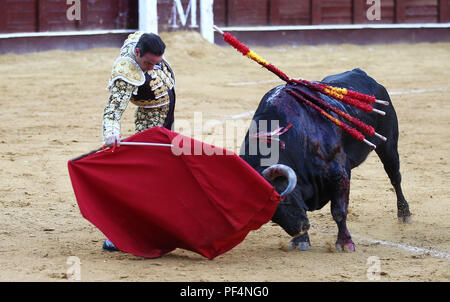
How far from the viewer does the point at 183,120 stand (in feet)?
24.8

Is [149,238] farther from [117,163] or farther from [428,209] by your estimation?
[428,209]

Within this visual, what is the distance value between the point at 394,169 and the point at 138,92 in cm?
173

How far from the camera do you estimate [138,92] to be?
396 centimetres

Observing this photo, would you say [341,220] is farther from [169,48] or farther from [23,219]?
[169,48]

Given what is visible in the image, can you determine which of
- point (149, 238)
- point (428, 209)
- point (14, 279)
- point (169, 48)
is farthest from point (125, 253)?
point (169, 48)

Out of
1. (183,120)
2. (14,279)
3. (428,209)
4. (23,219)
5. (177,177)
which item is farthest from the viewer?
(183,120)

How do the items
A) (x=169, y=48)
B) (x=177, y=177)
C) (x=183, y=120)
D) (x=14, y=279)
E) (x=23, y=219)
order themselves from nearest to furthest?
(x=14, y=279), (x=177, y=177), (x=23, y=219), (x=183, y=120), (x=169, y=48)

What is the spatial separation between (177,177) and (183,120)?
3860 millimetres

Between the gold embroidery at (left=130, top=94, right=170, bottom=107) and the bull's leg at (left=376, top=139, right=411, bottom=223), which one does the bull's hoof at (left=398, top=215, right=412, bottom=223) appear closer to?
the bull's leg at (left=376, top=139, right=411, bottom=223)

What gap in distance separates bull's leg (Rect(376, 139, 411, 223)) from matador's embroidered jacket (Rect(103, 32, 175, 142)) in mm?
1367

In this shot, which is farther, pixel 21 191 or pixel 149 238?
pixel 21 191

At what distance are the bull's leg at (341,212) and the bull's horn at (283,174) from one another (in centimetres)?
43

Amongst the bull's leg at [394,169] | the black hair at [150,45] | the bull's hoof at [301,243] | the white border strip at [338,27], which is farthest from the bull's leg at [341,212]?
the white border strip at [338,27]

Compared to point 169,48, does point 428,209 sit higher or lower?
lower
